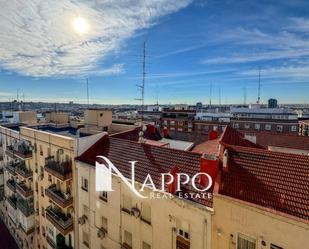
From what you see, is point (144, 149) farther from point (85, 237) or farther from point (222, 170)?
point (85, 237)

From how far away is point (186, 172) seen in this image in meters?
12.2

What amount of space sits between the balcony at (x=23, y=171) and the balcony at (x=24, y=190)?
1.69m

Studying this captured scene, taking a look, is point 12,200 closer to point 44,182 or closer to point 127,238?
point 44,182

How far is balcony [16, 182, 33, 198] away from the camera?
2470cm

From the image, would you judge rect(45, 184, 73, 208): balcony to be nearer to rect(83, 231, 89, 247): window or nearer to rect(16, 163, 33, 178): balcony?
rect(83, 231, 89, 247): window

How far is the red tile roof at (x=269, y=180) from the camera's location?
28.0 feet

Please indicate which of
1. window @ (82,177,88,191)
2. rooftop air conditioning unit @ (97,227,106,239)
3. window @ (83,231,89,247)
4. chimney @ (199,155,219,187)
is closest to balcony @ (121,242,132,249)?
rooftop air conditioning unit @ (97,227,106,239)

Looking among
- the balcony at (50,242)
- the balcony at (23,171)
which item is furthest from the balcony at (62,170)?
the balcony at (50,242)

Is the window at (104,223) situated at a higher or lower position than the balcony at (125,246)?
higher

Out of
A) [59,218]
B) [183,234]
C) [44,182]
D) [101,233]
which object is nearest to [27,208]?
[44,182]

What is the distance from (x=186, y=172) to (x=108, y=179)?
214 inches

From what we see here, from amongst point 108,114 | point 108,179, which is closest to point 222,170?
point 108,179

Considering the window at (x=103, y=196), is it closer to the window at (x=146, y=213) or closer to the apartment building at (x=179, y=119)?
the window at (x=146, y=213)

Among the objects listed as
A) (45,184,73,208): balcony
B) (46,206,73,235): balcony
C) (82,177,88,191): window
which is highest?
(82,177,88,191): window
